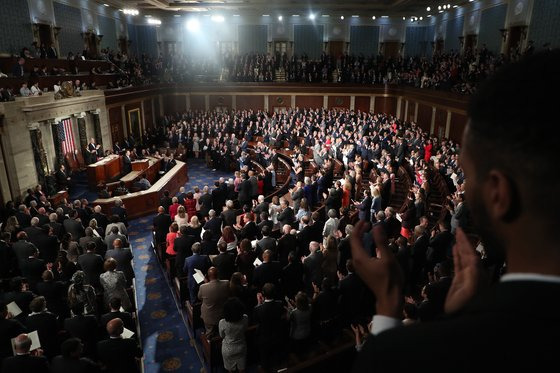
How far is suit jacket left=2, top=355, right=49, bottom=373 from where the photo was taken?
3.91m

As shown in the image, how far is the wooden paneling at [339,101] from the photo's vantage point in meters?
28.5

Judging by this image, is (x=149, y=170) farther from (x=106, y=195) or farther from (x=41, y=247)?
(x=41, y=247)

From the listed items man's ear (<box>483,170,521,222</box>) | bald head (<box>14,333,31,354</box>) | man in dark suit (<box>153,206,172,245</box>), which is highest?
man's ear (<box>483,170,521,222</box>)

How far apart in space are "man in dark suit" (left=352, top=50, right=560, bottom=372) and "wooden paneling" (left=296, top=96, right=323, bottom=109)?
2834cm

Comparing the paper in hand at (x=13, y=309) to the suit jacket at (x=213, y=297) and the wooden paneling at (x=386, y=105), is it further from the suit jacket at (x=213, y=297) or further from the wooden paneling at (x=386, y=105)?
the wooden paneling at (x=386, y=105)

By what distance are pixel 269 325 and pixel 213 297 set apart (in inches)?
42.6

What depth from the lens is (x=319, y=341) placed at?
577 centimetres

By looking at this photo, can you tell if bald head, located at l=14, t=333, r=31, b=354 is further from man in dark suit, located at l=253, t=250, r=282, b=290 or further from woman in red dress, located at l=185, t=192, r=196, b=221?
woman in red dress, located at l=185, t=192, r=196, b=221

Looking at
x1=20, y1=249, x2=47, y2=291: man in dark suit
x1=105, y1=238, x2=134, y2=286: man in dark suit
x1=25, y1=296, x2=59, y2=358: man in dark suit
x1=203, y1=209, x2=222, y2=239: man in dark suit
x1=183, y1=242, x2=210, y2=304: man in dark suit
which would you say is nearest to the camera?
x1=25, y1=296, x2=59, y2=358: man in dark suit

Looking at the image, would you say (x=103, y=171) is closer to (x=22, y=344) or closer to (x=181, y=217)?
(x=181, y=217)

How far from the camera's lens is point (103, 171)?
15.5 m

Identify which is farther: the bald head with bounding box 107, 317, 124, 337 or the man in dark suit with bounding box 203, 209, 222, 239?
the man in dark suit with bounding box 203, 209, 222, 239

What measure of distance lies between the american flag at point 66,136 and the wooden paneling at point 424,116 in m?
18.3

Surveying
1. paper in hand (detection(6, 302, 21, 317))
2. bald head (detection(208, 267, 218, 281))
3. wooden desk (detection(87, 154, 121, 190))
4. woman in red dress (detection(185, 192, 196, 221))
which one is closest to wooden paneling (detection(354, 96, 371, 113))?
wooden desk (detection(87, 154, 121, 190))
